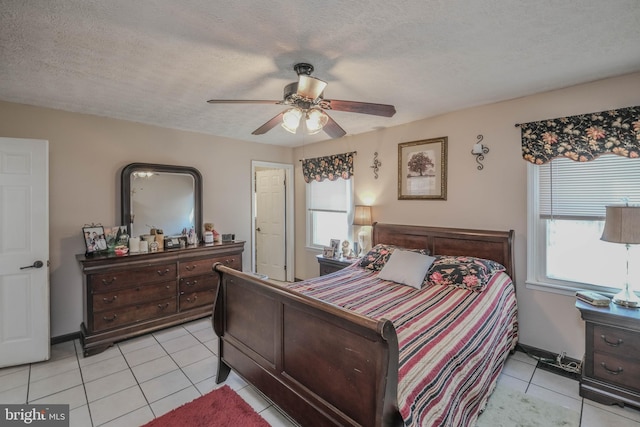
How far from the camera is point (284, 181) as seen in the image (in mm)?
5195

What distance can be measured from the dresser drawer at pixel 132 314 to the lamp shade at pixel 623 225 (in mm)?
4175

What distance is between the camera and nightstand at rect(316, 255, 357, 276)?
12.6 ft

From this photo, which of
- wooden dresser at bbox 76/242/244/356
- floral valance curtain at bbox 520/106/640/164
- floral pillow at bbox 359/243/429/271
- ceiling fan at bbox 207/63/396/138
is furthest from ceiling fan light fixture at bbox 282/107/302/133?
floral valance curtain at bbox 520/106/640/164

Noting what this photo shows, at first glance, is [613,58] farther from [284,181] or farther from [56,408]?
[56,408]

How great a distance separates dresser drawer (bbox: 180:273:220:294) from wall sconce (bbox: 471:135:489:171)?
3279 millimetres

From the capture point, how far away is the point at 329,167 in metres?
4.51

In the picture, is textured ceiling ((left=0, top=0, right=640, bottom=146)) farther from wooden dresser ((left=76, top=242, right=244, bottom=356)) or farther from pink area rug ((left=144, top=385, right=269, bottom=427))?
pink area rug ((left=144, top=385, right=269, bottom=427))

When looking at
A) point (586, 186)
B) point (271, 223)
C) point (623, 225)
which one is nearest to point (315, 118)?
point (623, 225)

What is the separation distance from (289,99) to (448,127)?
7.13 feet

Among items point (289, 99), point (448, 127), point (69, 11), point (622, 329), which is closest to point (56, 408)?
point (69, 11)

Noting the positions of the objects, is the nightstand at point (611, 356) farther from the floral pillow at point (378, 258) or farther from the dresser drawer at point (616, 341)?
the floral pillow at point (378, 258)

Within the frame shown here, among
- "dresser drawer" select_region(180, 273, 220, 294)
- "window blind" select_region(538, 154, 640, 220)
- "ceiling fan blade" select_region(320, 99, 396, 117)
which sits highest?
"ceiling fan blade" select_region(320, 99, 396, 117)

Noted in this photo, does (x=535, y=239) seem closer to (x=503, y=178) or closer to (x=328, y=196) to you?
(x=503, y=178)

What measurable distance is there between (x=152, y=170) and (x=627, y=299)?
190 inches
